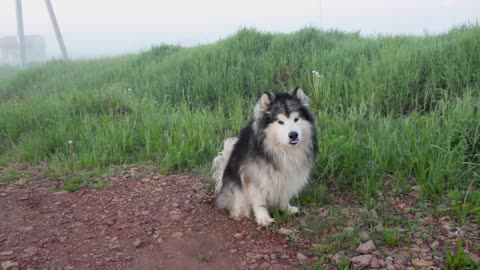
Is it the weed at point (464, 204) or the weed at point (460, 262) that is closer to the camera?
the weed at point (460, 262)

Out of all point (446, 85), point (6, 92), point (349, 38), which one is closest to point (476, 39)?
point (446, 85)

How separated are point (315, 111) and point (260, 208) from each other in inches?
82.5

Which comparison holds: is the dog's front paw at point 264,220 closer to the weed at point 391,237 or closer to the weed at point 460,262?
the weed at point 391,237

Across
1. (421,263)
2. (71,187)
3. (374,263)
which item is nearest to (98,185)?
(71,187)

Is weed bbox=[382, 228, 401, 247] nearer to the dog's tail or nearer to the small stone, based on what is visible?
the small stone

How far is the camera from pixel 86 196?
379 cm

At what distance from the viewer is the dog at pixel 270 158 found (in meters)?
3.01

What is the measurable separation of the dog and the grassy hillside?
701 mm

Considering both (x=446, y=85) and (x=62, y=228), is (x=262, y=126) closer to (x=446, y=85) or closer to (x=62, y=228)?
(x=62, y=228)

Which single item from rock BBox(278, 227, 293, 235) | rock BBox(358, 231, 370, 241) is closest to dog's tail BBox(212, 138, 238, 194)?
rock BBox(278, 227, 293, 235)

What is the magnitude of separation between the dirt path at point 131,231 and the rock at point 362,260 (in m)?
0.33

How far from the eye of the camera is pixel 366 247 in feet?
9.09

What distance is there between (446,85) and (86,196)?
186 inches

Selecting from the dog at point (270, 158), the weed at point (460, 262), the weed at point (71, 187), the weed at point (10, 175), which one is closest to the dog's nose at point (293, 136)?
the dog at point (270, 158)
